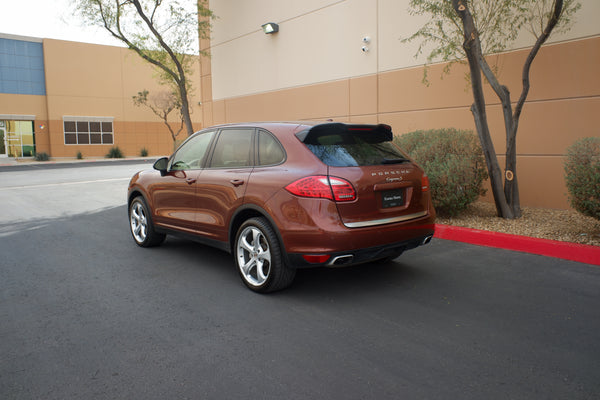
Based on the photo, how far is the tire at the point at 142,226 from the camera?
669cm

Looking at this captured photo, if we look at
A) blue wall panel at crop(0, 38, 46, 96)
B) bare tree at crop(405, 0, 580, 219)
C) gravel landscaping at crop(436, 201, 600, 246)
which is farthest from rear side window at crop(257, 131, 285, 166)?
blue wall panel at crop(0, 38, 46, 96)

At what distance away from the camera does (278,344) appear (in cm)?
362

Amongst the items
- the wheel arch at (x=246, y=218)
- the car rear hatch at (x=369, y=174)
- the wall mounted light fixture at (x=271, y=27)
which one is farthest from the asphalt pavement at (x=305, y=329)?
the wall mounted light fixture at (x=271, y=27)

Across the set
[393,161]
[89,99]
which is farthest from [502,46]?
[89,99]

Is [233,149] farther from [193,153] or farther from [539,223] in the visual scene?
[539,223]

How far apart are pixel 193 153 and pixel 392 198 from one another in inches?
107

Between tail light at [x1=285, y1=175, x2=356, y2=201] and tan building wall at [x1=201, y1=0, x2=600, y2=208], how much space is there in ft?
20.5

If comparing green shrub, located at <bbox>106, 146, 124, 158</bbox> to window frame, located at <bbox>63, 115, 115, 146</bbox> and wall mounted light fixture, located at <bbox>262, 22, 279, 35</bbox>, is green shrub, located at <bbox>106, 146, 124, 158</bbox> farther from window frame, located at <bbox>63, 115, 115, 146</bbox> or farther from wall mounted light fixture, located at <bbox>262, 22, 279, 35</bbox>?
wall mounted light fixture, located at <bbox>262, 22, 279, 35</bbox>

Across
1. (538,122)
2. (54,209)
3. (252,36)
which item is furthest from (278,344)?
(252,36)

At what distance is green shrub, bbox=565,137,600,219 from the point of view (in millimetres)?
5941

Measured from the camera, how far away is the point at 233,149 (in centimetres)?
537

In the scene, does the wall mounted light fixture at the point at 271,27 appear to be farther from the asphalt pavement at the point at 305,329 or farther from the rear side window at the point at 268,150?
the rear side window at the point at 268,150

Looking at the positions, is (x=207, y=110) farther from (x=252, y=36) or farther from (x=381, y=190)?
(x=381, y=190)

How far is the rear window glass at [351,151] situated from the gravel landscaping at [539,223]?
3.01m
